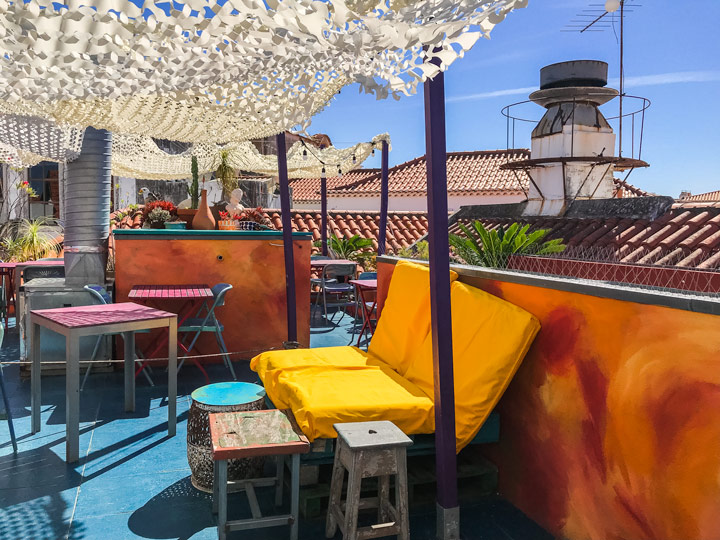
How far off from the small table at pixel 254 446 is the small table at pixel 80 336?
45.5 inches

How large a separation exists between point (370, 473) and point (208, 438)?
3.46 feet

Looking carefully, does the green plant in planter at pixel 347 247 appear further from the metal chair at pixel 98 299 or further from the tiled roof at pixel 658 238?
the metal chair at pixel 98 299

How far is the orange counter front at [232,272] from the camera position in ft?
18.7

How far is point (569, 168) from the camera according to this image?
38.0 ft

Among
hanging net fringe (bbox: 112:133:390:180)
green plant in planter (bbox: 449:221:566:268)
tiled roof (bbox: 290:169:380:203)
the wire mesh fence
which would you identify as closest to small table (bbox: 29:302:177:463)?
green plant in planter (bbox: 449:221:566:268)

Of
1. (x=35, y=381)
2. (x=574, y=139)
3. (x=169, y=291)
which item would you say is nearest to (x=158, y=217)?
(x=169, y=291)

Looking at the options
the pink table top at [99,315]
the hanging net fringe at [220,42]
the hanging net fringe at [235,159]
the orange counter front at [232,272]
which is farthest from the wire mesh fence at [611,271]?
the hanging net fringe at [235,159]

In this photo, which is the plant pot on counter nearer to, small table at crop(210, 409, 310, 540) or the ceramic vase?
the ceramic vase

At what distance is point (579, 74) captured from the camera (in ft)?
38.0

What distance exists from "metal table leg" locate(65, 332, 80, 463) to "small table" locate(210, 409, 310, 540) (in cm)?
113

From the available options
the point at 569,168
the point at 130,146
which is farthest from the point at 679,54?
the point at 130,146

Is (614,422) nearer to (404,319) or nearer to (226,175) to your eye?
(404,319)

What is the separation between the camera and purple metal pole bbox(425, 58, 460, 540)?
2.62m

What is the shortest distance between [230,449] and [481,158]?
69.7ft
